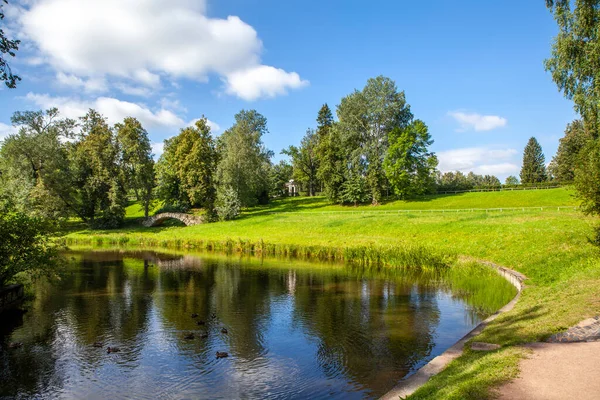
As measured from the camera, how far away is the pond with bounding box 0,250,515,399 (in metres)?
11.7

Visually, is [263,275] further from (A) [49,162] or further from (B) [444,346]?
(A) [49,162]

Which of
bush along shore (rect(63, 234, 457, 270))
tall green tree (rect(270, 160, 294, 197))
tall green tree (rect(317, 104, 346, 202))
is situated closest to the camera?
bush along shore (rect(63, 234, 457, 270))

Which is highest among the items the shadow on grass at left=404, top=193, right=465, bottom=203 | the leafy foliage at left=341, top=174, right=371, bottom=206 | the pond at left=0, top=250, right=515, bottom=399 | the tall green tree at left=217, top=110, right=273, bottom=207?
the tall green tree at left=217, top=110, right=273, bottom=207

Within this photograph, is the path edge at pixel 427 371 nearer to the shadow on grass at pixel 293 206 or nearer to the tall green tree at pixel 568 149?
the shadow on grass at pixel 293 206

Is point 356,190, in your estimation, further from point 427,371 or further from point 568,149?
point 427,371

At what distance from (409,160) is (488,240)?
137 feet

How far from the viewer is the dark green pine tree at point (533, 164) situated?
110 metres

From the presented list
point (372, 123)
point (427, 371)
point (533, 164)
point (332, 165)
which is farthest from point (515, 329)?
point (533, 164)

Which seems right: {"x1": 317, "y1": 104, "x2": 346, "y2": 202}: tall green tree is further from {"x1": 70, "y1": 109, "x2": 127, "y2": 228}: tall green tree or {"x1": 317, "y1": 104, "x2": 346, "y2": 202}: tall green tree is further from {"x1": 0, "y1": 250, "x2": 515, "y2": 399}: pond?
{"x1": 0, "y1": 250, "x2": 515, "y2": 399}: pond

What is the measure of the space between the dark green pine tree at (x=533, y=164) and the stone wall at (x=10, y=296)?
11752 centimetres

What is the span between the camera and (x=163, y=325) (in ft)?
56.3

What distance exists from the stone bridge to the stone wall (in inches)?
1544

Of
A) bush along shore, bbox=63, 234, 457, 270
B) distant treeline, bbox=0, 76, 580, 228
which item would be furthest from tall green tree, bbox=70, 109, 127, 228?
bush along shore, bbox=63, 234, 457, 270

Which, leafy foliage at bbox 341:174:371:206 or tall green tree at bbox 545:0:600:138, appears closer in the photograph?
tall green tree at bbox 545:0:600:138
